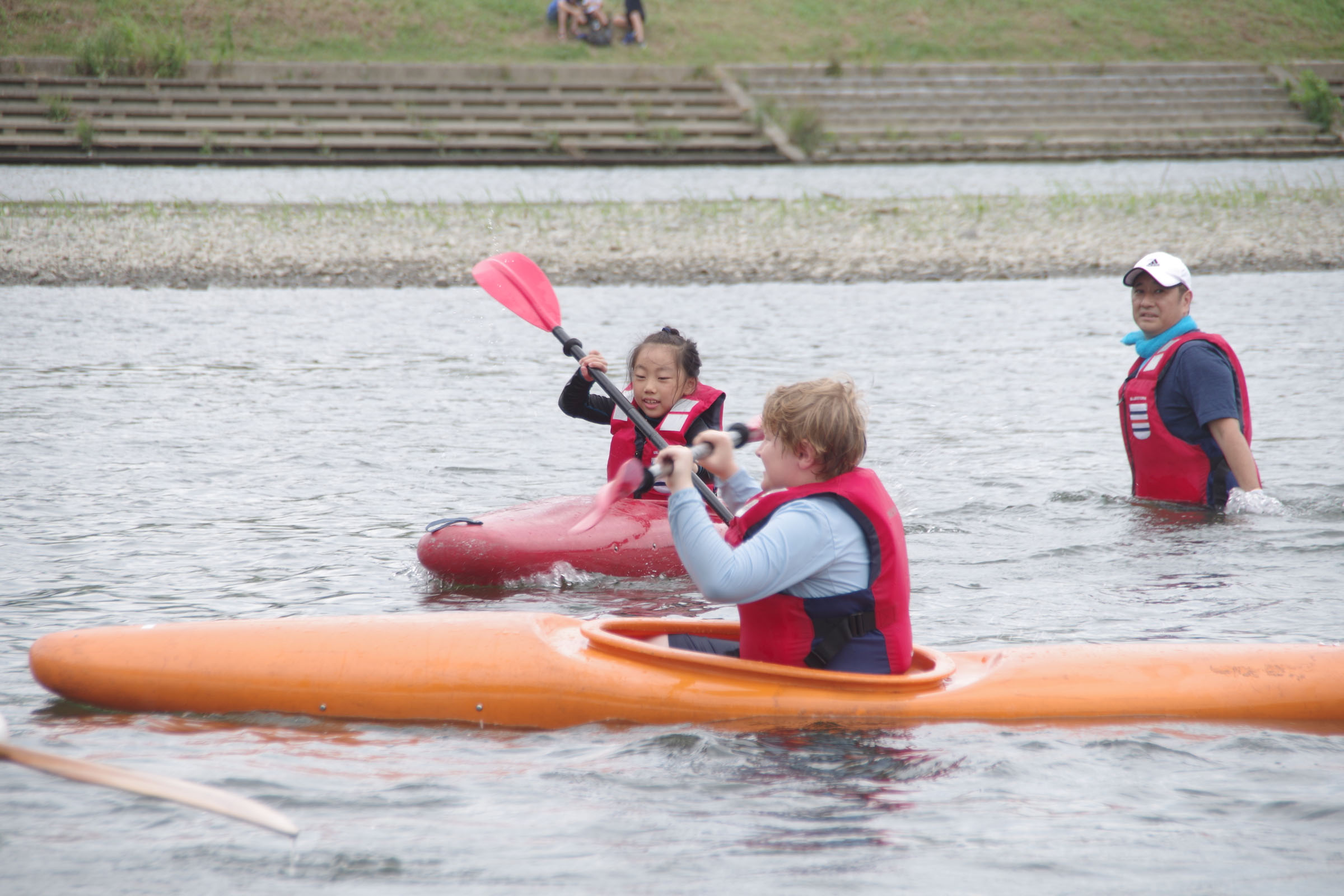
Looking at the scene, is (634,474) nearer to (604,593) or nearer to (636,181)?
(604,593)

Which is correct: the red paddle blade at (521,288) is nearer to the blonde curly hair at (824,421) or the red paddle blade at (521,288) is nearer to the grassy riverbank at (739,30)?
the blonde curly hair at (824,421)

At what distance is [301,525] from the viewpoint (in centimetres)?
557

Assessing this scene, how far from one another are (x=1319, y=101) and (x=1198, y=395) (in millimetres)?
21094

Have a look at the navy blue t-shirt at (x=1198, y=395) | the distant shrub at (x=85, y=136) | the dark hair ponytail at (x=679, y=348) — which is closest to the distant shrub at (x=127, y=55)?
the distant shrub at (x=85, y=136)

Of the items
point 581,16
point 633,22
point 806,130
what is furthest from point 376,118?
point 633,22

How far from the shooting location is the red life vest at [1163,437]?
520 centimetres

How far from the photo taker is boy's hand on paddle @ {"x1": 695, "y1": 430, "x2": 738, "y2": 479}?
3.20 metres

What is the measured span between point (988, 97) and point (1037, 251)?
12046mm

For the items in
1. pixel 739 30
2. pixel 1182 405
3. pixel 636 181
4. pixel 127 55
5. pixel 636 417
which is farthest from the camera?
pixel 739 30

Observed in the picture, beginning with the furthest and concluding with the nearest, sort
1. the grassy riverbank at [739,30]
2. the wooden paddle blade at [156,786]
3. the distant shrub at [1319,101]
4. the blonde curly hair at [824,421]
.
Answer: the grassy riverbank at [739,30]
the distant shrub at [1319,101]
the blonde curly hair at [824,421]
the wooden paddle blade at [156,786]

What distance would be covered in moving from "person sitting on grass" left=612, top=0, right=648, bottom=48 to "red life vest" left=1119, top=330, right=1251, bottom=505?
74.0ft

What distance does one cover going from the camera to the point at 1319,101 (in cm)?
2327

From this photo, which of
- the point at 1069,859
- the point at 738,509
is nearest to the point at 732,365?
the point at 738,509

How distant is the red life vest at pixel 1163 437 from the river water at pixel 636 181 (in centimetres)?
1086
